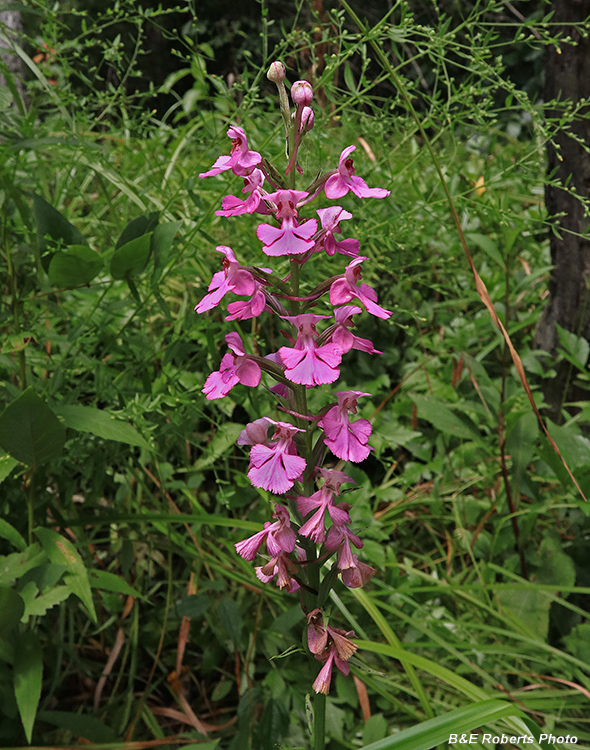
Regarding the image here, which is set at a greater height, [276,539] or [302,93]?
[302,93]

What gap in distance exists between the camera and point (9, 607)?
2.72ft

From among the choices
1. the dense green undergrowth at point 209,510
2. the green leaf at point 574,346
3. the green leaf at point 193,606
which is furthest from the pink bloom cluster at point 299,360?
the green leaf at point 574,346

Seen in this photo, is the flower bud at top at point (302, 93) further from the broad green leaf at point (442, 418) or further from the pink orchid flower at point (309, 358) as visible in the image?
the broad green leaf at point (442, 418)

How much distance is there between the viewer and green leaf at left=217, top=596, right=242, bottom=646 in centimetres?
107

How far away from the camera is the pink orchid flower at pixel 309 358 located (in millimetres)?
567

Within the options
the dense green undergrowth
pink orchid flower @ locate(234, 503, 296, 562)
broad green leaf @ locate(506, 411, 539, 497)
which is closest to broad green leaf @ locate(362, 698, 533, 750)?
the dense green undergrowth

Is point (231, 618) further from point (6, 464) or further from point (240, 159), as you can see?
point (240, 159)

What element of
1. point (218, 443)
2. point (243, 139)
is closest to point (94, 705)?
point (218, 443)

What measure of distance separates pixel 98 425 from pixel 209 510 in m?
0.65

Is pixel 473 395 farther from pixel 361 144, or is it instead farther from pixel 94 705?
pixel 94 705

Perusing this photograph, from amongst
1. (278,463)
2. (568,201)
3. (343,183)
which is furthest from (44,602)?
(568,201)

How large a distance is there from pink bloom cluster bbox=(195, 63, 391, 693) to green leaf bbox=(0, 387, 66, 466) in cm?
32

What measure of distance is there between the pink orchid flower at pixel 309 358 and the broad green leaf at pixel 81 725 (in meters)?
0.77

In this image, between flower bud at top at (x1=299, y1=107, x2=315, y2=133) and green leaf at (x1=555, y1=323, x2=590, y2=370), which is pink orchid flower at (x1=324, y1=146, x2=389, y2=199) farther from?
green leaf at (x1=555, y1=323, x2=590, y2=370)
